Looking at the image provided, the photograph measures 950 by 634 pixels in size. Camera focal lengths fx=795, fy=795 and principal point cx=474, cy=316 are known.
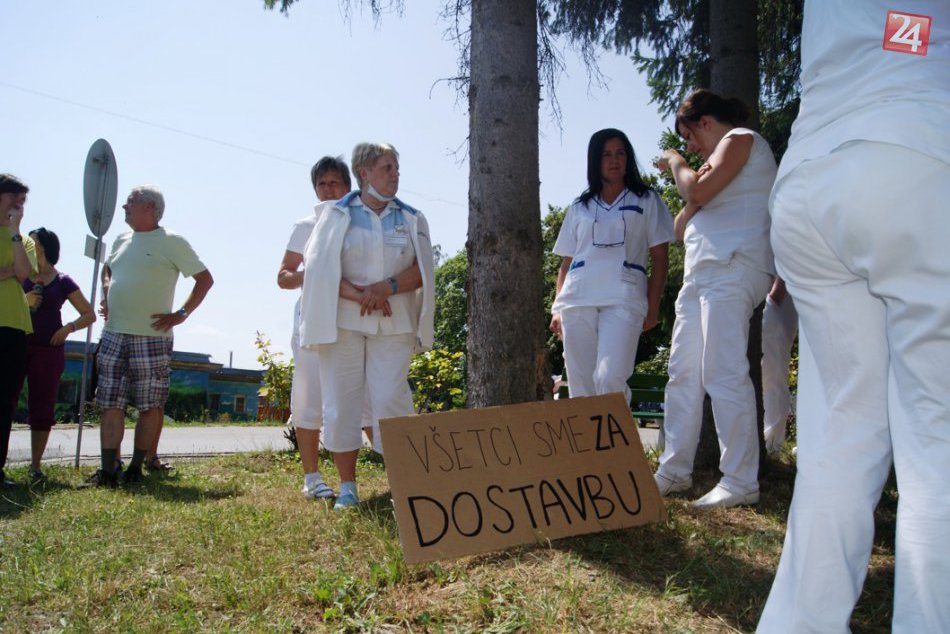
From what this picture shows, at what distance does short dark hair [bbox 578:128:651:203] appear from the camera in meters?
4.47

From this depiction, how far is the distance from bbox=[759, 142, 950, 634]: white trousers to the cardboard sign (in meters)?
1.31

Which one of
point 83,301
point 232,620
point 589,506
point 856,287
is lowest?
point 232,620

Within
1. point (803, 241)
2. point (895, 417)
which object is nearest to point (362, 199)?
point (803, 241)

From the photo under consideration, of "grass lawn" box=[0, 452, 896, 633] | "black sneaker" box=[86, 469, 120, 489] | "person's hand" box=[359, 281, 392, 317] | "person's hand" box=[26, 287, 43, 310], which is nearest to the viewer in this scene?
"grass lawn" box=[0, 452, 896, 633]

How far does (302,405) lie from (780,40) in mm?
5054

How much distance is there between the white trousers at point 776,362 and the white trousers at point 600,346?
52.5 inches

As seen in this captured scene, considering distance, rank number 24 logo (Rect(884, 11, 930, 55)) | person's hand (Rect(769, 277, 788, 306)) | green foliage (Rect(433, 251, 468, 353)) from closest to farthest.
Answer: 1. number 24 logo (Rect(884, 11, 930, 55))
2. person's hand (Rect(769, 277, 788, 306))
3. green foliage (Rect(433, 251, 468, 353))

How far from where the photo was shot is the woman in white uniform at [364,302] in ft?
14.1

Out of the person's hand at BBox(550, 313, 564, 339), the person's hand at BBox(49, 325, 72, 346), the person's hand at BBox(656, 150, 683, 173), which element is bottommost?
the person's hand at BBox(550, 313, 564, 339)

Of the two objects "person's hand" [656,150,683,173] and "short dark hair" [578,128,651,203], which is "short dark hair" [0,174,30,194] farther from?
"person's hand" [656,150,683,173]

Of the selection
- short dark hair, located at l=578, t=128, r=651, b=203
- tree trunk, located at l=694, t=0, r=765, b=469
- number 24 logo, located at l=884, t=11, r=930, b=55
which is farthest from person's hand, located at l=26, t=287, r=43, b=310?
number 24 logo, located at l=884, t=11, r=930, b=55

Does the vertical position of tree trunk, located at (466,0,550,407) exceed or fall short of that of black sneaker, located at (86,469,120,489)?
it exceeds it

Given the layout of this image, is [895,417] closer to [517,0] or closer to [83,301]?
[517,0]

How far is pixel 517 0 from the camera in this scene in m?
4.07
